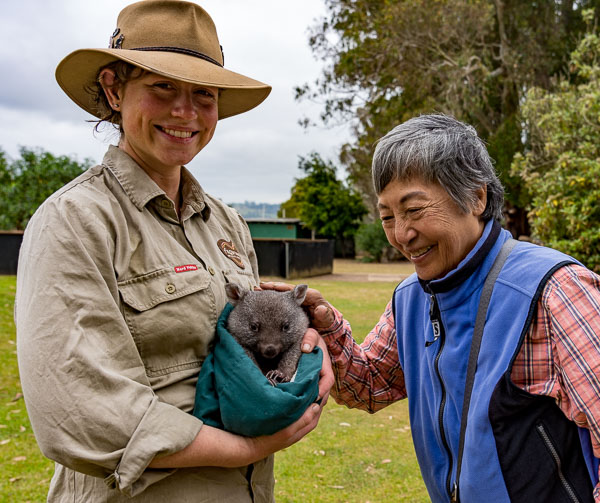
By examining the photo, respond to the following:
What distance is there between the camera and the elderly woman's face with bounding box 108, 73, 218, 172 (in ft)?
7.20

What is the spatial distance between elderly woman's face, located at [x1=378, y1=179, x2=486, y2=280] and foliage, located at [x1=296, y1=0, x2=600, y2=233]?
60.0 feet

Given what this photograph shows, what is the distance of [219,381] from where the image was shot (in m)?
2.08

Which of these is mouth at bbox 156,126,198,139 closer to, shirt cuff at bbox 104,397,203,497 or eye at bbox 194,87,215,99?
eye at bbox 194,87,215,99

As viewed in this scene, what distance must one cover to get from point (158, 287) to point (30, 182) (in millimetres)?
20449

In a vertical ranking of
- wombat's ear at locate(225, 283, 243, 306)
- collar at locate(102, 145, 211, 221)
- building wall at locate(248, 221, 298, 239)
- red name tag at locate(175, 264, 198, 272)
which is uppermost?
collar at locate(102, 145, 211, 221)

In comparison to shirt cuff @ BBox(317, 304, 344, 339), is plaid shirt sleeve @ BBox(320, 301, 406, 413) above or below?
below

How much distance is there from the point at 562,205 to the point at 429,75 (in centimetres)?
1222

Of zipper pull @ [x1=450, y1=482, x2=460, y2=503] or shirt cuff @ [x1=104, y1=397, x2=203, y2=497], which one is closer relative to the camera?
shirt cuff @ [x1=104, y1=397, x2=203, y2=497]

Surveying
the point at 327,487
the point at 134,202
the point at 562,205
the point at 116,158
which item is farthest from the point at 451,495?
the point at 562,205

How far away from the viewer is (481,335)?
7.29ft

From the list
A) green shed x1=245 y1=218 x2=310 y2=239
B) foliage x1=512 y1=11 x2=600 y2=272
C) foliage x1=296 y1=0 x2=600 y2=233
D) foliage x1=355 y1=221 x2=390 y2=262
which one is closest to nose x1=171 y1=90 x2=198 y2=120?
foliage x1=512 y1=11 x2=600 y2=272

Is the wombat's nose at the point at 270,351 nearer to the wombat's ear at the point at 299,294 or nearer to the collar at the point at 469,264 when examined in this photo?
the wombat's ear at the point at 299,294

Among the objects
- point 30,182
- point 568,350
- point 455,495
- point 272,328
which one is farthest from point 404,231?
point 30,182

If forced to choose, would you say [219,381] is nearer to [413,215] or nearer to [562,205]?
[413,215]
